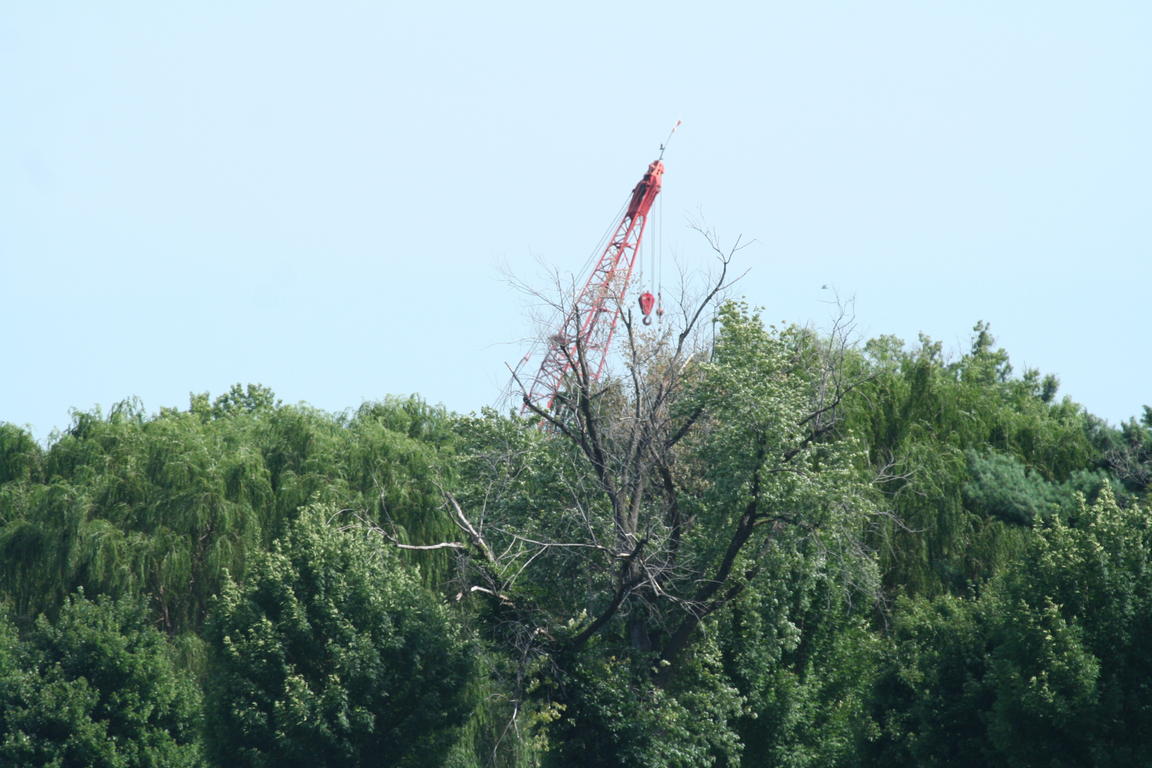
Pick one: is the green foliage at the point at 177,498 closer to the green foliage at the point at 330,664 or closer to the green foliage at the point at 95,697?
the green foliage at the point at 95,697

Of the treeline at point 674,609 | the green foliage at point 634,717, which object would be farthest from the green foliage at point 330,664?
the green foliage at point 634,717

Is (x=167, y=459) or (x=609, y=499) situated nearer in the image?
(x=609, y=499)

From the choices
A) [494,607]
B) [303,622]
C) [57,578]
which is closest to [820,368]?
[494,607]

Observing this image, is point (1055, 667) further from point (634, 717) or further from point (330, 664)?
point (330, 664)

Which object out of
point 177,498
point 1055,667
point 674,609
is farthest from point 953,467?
point 177,498

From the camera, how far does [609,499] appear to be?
25.7 m

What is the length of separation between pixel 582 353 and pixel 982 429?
12910mm

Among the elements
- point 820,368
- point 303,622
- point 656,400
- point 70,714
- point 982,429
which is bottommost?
point 70,714

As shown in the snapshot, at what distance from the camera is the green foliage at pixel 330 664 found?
26.0 m

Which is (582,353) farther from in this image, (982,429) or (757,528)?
(982,429)

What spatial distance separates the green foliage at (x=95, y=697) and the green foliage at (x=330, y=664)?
11.2ft

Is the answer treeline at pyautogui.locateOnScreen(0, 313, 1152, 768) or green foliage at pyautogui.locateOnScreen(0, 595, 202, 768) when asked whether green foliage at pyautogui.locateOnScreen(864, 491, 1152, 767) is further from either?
green foliage at pyautogui.locateOnScreen(0, 595, 202, 768)

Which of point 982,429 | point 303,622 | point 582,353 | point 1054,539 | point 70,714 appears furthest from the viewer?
point 982,429

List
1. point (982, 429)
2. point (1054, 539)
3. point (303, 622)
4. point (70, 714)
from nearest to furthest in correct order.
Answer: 1. point (1054, 539)
2. point (303, 622)
3. point (70, 714)
4. point (982, 429)
